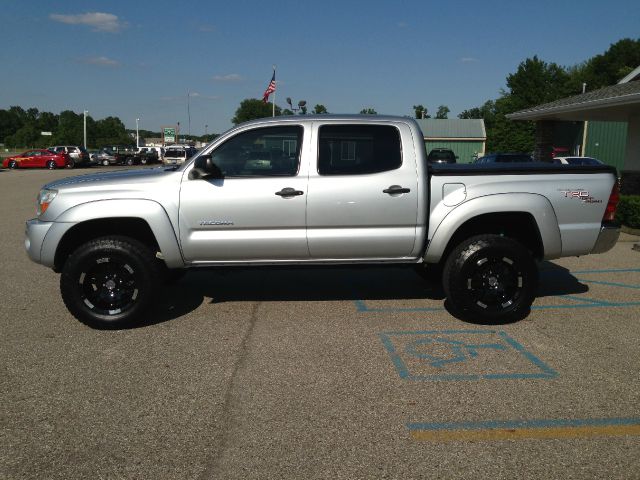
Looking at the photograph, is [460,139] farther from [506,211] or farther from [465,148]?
[506,211]

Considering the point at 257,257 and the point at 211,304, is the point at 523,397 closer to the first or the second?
the point at 257,257

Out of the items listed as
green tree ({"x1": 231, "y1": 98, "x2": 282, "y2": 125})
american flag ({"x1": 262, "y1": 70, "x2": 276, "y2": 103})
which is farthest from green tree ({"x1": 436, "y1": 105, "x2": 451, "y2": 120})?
american flag ({"x1": 262, "y1": 70, "x2": 276, "y2": 103})

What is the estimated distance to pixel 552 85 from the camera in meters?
68.6

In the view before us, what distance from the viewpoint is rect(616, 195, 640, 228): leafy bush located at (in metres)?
11.6

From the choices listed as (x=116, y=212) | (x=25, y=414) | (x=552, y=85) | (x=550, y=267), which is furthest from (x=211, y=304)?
(x=552, y=85)

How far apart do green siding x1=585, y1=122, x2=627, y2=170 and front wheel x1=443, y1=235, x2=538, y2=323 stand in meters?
28.2

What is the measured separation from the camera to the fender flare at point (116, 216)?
517 cm

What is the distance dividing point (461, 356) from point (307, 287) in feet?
8.80

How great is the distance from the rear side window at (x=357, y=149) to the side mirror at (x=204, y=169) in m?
0.98

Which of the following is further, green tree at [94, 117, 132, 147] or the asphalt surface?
green tree at [94, 117, 132, 147]

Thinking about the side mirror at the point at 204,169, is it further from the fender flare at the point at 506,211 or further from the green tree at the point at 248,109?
the green tree at the point at 248,109

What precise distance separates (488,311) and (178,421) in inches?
125

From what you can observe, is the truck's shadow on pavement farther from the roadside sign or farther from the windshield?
the roadside sign

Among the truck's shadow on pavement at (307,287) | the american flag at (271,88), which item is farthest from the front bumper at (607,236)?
the american flag at (271,88)
